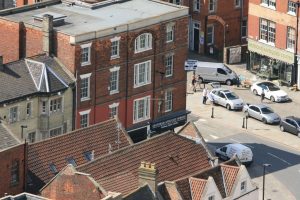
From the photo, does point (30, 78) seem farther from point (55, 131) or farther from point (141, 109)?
point (141, 109)

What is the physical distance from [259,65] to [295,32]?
27.2 feet

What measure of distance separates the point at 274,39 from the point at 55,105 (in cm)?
4405

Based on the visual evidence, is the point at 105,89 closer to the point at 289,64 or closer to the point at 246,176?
the point at 246,176

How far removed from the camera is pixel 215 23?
18238cm

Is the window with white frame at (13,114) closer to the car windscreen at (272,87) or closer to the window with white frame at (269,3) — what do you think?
the car windscreen at (272,87)

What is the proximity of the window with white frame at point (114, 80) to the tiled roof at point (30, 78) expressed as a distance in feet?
17.9

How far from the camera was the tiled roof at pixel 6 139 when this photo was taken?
113094 millimetres

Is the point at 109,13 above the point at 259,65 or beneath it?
above

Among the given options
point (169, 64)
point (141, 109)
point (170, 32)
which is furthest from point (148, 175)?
point (169, 64)

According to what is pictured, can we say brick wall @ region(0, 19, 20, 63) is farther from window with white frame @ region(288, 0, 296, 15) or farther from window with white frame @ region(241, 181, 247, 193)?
window with white frame @ region(288, 0, 296, 15)

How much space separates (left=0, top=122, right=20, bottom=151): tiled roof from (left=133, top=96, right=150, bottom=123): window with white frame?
30.0m

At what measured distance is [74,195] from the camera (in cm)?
11069

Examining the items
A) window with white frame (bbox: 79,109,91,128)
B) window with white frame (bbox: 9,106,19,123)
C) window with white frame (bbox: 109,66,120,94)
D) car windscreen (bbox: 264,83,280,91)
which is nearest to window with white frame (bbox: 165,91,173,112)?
window with white frame (bbox: 109,66,120,94)

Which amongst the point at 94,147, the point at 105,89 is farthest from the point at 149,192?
the point at 105,89
